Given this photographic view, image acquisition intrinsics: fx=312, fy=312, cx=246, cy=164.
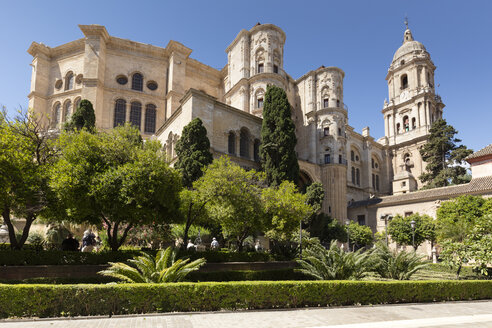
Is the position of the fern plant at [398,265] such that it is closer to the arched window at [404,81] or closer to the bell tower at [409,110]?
the bell tower at [409,110]

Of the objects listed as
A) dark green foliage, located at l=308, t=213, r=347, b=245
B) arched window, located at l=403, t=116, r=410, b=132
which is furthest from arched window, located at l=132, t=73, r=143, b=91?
arched window, located at l=403, t=116, r=410, b=132

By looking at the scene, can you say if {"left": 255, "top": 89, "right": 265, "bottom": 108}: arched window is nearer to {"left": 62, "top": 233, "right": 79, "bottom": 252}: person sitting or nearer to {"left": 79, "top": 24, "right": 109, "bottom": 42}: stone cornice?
{"left": 79, "top": 24, "right": 109, "bottom": 42}: stone cornice

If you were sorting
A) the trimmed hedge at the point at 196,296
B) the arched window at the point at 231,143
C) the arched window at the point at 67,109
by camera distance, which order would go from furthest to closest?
the arched window at the point at 67,109, the arched window at the point at 231,143, the trimmed hedge at the point at 196,296

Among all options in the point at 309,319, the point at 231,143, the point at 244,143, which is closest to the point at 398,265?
the point at 309,319

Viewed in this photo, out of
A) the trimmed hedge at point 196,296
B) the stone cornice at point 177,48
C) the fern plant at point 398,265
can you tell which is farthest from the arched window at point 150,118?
the trimmed hedge at point 196,296

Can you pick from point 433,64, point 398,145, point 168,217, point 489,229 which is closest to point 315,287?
point 168,217

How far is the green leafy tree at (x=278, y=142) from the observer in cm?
2798

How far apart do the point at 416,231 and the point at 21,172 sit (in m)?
27.5

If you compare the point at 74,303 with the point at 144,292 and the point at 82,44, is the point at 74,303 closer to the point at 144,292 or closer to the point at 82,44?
the point at 144,292

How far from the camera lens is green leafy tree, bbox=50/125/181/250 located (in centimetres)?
1145

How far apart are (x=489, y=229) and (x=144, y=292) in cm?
1372

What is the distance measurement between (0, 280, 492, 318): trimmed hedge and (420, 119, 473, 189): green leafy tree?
3820cm

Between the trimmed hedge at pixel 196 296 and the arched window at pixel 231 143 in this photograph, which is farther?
the arched window at pixel 231 143

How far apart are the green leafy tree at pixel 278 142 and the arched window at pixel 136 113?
15.9 metres
